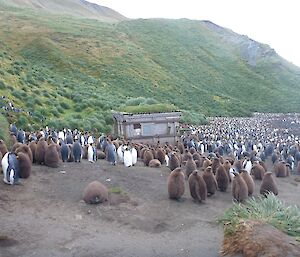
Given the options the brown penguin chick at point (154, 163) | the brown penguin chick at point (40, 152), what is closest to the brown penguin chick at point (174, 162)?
the brown penguin chick at point (154, 163)

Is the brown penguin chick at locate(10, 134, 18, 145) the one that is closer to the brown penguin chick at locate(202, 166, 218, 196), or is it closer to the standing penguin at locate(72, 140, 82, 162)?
the standing penguin at locate(72, 140, 82, 162)

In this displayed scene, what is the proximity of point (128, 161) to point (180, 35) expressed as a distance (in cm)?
9447

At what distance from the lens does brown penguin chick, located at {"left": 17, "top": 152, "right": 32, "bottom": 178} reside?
1448 centimetres

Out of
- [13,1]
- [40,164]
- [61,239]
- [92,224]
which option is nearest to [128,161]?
[40,164]

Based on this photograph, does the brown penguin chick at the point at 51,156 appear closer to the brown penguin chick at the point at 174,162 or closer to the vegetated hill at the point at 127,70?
the brown penguin chick at the point at 174,162

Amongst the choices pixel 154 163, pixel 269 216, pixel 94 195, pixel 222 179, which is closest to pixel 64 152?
pixel 154 163

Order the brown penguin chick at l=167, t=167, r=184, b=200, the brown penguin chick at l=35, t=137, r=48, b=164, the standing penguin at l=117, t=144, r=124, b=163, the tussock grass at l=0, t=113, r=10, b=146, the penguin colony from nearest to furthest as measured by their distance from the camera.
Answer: the penguin colony
the brown penguin chick at l=167, t=167, r=184, b=200
the brown penguin chick at l=35, t=137, r=48, b=164
the tussock grass at l=0, t=113, r=10, b=146
the standing penguin at l=117, t=144, r=124, b=163

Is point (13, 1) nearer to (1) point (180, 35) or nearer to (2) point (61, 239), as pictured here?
(1) point (180, 35)

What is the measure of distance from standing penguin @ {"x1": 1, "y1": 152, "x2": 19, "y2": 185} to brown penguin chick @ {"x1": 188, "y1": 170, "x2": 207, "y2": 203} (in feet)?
18.2

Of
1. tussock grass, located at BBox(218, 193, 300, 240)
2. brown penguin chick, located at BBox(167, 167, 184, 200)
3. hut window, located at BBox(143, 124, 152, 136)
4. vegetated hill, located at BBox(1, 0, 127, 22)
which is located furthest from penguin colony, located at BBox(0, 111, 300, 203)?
vegetated hill, located at BBox(1, 0, 127, 22)

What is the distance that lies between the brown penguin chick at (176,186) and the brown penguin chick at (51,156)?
14.7 ft

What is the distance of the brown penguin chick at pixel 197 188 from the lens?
1507 centimetres

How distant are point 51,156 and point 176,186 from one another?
4854 mm

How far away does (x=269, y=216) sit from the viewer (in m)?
10.5
